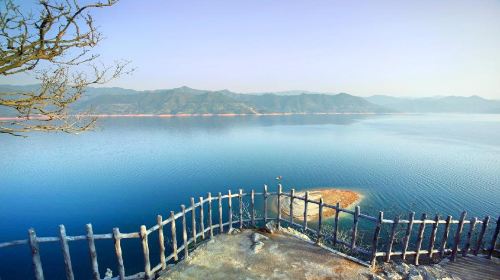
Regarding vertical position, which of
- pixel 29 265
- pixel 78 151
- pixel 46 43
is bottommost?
pixel 29 265

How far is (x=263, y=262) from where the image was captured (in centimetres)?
957

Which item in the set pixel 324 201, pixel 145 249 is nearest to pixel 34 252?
pixel 145 249

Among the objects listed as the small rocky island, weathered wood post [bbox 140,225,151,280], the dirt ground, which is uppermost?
weathered wood post [bbox 140,225,151,280]

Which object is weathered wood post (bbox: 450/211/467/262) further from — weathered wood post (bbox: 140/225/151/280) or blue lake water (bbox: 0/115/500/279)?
blue lake water (bbox: 0/115/500/279)

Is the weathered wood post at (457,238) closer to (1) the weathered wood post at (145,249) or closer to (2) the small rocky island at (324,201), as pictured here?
(1) the weathered wood post at (145,249)

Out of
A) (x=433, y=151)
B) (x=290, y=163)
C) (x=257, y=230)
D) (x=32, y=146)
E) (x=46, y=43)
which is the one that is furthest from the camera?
(x=32, y=146)

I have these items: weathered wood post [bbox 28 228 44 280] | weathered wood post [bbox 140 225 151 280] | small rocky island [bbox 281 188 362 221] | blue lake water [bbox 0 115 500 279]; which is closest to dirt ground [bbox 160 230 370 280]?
weathered wood post [bbox 140 225 151 280]

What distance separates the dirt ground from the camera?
351 inches

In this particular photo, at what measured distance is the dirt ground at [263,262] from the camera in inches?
351

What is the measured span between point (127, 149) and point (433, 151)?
71.2m

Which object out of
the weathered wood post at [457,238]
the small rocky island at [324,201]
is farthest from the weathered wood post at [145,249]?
the small rocky island at [324,201]

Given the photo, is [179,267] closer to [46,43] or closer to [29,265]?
[46,43]

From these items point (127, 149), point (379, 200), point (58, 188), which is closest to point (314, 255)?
point (379, 200)

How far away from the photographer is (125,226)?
79.9 feet
